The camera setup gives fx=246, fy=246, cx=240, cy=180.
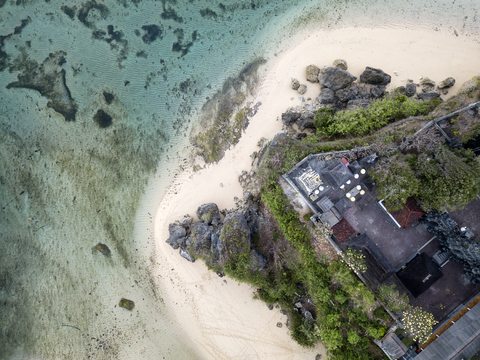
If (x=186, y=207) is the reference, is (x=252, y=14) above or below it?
above

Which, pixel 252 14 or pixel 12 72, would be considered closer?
pixel 252 14

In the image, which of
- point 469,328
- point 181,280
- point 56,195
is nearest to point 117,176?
point 56,195

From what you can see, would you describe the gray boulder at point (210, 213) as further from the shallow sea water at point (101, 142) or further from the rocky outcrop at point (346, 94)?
the rocky outcrop at point (346, 94)

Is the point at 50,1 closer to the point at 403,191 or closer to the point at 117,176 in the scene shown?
the point at 117,176

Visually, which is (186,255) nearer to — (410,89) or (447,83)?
(410,89)

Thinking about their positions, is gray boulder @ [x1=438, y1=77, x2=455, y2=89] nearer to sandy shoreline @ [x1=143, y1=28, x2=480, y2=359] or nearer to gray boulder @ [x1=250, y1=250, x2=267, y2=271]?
sandy shoreline @ [x1=143, y1=28, x2=480, y2=359]
